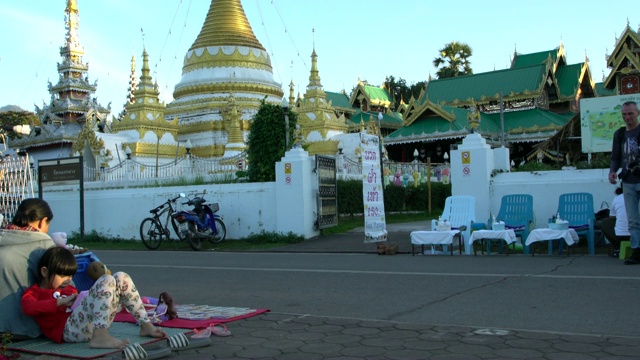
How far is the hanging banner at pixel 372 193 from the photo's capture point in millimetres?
14539

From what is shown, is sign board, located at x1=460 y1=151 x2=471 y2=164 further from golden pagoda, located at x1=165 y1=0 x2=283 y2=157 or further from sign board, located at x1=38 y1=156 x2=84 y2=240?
golden pagoda, located at x1=165 y1=0 x2=283 y2=157

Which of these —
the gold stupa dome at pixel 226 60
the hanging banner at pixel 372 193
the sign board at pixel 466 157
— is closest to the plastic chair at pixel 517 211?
the sign board at pixel 466 157

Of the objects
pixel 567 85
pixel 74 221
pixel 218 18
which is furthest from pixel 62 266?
pixel 567 85

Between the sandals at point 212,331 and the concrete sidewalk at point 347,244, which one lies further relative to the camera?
the concrete sidewalk at point 347,244

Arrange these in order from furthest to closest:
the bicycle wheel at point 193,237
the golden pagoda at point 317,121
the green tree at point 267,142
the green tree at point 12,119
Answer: the green tree at point 12,119
the golden pagoda at point 317,121
the green tree at point 267,142
the bicycle wheel at point 193,237

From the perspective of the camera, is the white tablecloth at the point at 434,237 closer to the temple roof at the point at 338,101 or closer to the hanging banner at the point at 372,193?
the hanging banner at the point at 372,193

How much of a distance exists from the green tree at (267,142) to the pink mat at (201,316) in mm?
10706

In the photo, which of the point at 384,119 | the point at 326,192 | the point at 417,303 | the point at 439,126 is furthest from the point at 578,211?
the point at 384,119

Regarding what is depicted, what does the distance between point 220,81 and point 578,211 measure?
2397cm

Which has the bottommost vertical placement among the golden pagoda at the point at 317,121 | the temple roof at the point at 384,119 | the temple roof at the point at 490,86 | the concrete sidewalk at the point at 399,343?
the concrete sidewalk at the point at 399,343

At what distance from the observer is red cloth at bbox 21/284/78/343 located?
5.10 metres

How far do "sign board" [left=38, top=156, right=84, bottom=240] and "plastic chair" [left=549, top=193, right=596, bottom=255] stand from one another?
1324 cm

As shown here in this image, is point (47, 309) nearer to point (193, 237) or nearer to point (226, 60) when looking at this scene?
point (193, 237)

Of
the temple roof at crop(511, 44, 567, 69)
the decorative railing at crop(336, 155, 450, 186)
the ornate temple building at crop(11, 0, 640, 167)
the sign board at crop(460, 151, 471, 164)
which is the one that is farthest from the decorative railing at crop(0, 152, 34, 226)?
the temple roof at crop(511, 44, 567, 69)
